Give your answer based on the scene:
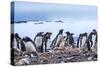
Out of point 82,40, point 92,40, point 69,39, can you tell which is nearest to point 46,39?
point 69,39

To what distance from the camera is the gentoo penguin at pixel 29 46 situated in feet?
5.64

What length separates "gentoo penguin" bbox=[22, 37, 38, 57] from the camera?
67.7 inches

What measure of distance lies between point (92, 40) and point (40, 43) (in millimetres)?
496

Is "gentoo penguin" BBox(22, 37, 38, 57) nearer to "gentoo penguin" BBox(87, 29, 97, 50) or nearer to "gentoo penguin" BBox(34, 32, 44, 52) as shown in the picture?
"gentoo penguin" BBox(34, 32, 44, 52)

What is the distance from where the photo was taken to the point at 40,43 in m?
1.76

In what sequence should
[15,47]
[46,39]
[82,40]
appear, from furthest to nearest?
[82,40] → [46,39] → [15,47]

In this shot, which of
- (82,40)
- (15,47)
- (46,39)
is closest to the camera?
(15,47)

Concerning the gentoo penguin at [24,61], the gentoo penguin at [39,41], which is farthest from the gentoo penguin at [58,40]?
the gentoo penguin at [24,61]

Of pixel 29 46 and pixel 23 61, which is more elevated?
pixel 29 46

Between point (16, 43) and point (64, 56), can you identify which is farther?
point (64, 56)

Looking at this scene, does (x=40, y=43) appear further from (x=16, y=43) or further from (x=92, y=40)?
(x=92, y=40)
